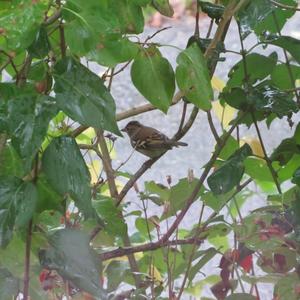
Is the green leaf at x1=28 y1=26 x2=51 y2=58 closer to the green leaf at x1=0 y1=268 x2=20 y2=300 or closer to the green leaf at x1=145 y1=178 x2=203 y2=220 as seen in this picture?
the green leaf at x1=0 y1=268 x2=20 y2=300

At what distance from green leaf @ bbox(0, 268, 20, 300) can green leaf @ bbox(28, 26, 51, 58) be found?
0.23 metres

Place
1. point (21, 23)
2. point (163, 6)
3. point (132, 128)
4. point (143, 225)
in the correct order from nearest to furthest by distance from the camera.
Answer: point (21, 23) < point (163, 6) < point (143, 225) < point (132, 128)

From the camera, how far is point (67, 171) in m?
A: 0.59

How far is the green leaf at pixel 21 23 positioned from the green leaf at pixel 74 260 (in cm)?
23

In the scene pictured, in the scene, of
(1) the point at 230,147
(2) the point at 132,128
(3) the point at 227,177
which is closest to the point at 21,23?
(3) the point at 227,177

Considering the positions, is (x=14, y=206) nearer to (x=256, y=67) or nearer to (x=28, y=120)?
(x=28, y=120)

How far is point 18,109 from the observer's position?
566 millimetres

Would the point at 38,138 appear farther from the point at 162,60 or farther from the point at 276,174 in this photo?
the point at 276,174

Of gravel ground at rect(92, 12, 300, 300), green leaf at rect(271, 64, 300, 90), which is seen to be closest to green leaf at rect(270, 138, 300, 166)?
green leaf at rect(271, 64, 300, 90)

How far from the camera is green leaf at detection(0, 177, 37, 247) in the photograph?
1.97 ft

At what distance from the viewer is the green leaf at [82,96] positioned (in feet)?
1.91

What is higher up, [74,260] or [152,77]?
[152,77]

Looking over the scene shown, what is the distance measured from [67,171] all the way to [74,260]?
12 centimetres

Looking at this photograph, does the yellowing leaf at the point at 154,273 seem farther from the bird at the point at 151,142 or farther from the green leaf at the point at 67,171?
the green leaf at the point at 67,171
